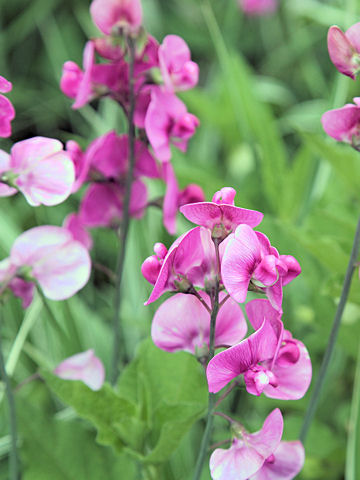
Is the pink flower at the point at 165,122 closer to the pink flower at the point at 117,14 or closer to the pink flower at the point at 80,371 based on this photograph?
the pink flower at the point at 117,14

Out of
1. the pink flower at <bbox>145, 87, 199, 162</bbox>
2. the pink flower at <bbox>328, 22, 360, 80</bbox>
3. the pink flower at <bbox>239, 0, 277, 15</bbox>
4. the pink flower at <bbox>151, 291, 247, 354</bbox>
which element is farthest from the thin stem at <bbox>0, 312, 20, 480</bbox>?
the pink flower at <bbox>239, 0, 277, 15</bbox>

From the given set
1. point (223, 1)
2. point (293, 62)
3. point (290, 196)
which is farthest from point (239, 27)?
point (290, 196)

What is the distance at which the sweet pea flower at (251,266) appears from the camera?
17.4 inches

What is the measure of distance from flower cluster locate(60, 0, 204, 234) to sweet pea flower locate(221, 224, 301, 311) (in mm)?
211

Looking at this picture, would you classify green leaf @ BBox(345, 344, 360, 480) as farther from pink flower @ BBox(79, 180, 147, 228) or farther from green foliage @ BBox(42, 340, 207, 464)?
pink flower @ BBox(79, 180, 147, 228)

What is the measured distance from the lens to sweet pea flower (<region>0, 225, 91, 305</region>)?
1.97ft

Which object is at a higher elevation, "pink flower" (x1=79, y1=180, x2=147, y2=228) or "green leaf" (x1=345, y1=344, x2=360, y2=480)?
"pink flower" (x1=79, y1=180, x2=147, y2=228)

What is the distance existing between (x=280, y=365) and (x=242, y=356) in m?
0.05

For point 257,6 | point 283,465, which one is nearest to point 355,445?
point 283,465

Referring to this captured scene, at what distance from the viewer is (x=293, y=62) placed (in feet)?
7.29

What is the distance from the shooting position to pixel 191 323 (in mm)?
533

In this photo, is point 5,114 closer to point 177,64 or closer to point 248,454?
point 177,64

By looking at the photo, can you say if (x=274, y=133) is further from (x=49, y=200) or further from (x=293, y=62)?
(x=293, y=62)

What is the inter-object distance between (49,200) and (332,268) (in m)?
0.39
